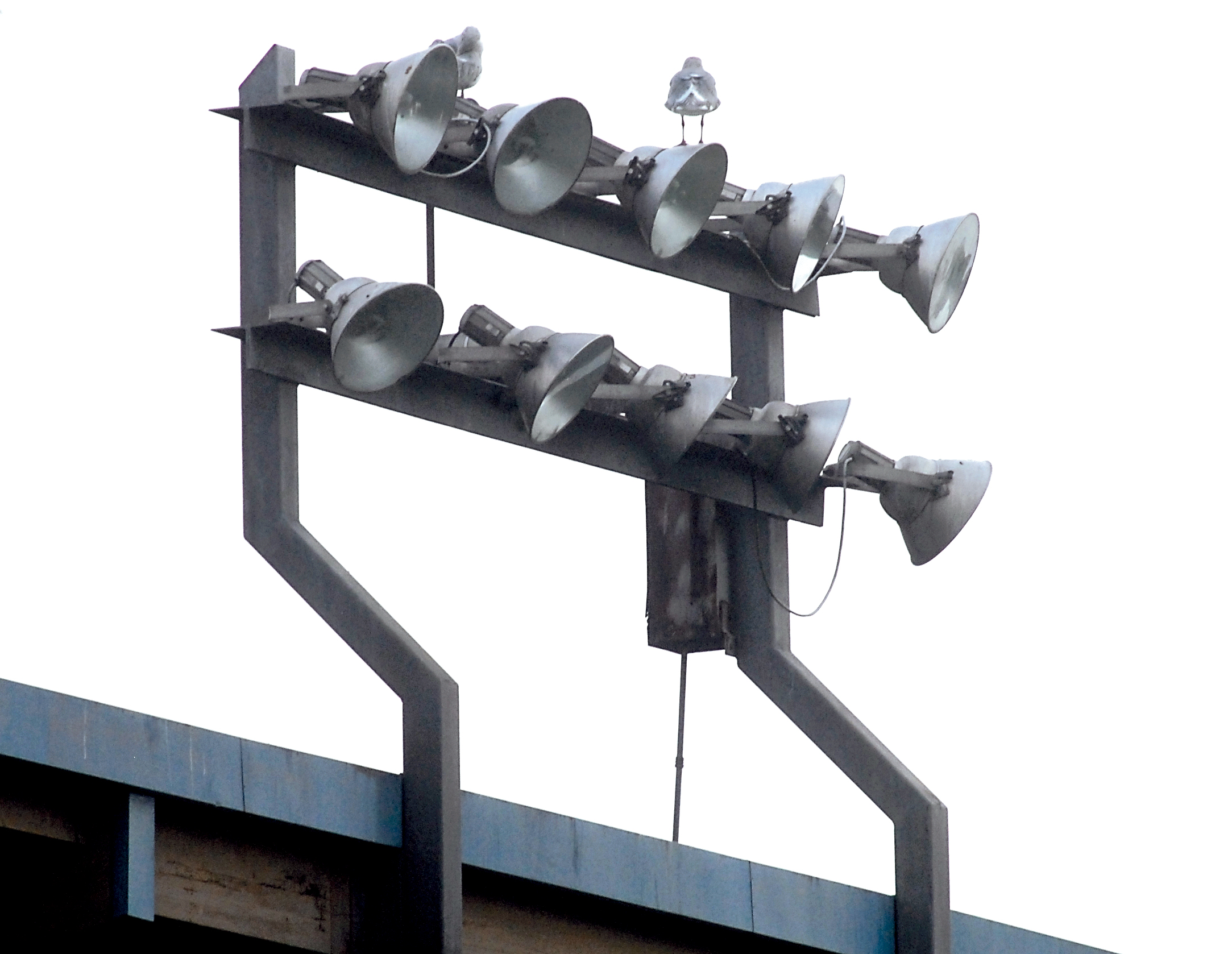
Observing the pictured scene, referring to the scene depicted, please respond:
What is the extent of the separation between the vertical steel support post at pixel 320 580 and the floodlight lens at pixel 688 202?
6.54 ft

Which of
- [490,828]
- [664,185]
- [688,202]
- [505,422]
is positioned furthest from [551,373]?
[490,828]

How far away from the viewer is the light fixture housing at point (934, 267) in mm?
15852

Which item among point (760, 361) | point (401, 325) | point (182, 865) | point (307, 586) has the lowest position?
point (182, 865)

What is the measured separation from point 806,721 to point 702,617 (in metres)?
0.79

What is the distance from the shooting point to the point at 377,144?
13.9 meters

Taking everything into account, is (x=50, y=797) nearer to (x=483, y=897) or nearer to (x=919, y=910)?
(x=483, y=897)

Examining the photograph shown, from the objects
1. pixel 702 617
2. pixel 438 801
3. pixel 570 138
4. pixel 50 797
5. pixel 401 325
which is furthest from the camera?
pixel 702 617

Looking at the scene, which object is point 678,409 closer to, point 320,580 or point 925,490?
point 925,490

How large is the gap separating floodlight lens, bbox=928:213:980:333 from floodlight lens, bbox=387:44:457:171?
3.41 m

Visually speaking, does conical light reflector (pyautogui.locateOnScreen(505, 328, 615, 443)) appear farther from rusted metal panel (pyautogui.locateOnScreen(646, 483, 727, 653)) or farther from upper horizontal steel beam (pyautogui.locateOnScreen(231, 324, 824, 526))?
rusted metal panel (pyautogui.locateOnScreen(646, 483, 727, 653))

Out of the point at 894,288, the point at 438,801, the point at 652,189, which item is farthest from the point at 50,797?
the point at 894,288

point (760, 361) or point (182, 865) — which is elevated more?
point (760, 361)

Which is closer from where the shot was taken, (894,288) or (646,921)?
(646,921)

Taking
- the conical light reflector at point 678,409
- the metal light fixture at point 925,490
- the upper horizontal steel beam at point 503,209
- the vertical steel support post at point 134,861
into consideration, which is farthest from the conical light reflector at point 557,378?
the vertical steel support post at point 134,861
